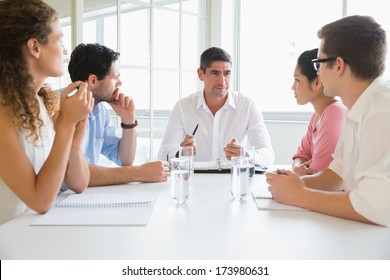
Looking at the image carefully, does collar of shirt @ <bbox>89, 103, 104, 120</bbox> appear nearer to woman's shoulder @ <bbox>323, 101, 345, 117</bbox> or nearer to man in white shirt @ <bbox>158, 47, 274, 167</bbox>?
man in white shirt @ <bbox>158, 47, 274, 167</bbox>

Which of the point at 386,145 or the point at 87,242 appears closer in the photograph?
the point at 87,242

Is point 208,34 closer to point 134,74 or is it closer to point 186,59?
point 186,59

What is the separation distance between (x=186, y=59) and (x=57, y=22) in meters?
2.45

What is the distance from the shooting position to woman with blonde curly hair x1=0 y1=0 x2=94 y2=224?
1.10 metres

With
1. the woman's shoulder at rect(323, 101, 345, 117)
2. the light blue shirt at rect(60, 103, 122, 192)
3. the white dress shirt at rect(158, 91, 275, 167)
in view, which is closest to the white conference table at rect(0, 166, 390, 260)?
the woman's shoulder at rect(323, 101, 345, 117)

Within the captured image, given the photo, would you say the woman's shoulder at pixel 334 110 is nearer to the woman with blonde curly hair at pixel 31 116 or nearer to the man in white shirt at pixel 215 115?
the man in white shirt at pixel 215 115

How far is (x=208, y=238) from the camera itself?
3.08 ft

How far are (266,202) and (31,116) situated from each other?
825 mm

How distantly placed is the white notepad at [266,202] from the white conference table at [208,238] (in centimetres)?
3

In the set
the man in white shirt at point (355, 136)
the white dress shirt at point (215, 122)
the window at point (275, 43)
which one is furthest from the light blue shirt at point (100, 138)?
the window at point (275, 43)

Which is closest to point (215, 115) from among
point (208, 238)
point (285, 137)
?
point (285, 137)

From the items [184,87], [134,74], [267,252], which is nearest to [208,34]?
[184,87]

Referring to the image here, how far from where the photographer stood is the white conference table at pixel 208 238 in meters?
0.85

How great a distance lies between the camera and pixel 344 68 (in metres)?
1.30
